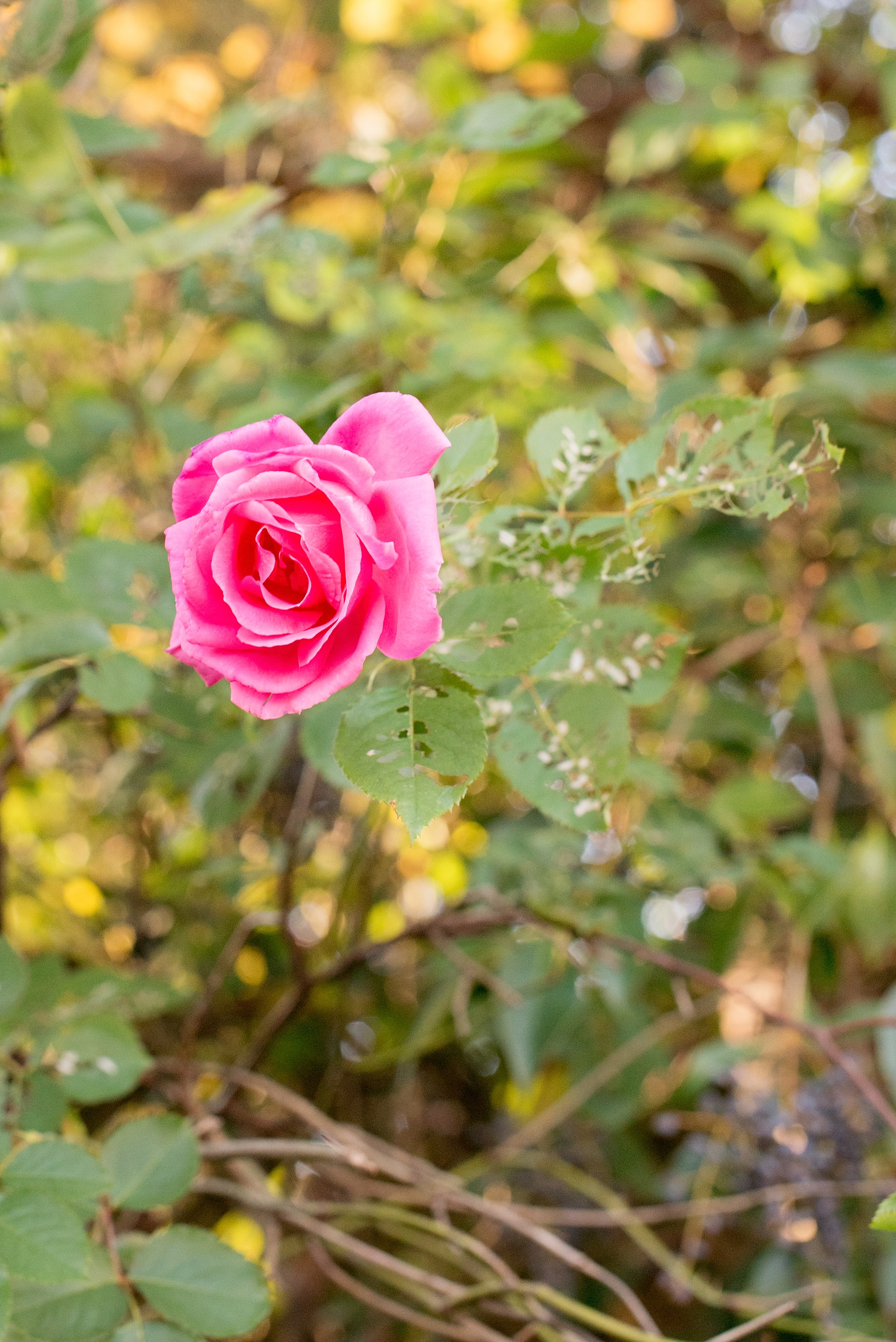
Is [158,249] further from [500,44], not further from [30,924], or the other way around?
[500,44]

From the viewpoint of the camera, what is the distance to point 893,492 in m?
0.80

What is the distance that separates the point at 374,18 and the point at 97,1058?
1.21 meters

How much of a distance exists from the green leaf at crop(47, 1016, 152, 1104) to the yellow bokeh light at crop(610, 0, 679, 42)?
1.27m

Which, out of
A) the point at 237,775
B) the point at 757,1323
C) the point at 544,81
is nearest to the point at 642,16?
the point at 544,81

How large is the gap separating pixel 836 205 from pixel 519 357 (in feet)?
1.43

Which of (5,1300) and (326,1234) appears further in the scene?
(326,1234)

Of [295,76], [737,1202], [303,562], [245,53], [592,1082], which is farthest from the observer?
[245,53]

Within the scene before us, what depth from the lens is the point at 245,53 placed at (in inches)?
56.3

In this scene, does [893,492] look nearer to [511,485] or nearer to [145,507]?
[511,485]

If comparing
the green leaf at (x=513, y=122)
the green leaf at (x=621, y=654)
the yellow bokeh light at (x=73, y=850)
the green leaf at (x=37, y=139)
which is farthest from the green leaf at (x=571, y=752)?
the yellow bokeh light at (x=73, y=850)

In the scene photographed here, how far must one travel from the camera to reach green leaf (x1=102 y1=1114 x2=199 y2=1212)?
41 cm

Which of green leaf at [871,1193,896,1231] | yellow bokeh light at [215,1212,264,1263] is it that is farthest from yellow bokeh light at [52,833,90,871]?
green leaf at [871,1193,896,1231]

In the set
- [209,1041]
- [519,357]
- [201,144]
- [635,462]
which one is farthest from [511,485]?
[201,144]

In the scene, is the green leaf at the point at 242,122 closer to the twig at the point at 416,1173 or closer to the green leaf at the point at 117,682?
the green leaf at the point at 117,682
